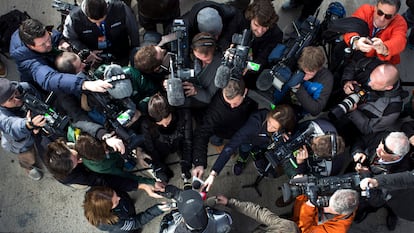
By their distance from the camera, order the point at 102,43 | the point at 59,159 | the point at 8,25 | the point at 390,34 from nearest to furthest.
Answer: the point at 59,159 < the point at 390,34 < the point at 102,43 < the point at 8,25

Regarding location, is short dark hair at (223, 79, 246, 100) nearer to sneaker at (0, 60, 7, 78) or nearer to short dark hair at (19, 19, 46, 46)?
short dark hair at (19, 19, 46, 46)

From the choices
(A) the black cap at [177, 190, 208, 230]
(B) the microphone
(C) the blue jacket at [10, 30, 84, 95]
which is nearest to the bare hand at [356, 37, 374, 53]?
(B) the microphone

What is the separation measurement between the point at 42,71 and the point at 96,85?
67 cm

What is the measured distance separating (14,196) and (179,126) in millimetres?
2477

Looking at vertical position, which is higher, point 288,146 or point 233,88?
point 233,88

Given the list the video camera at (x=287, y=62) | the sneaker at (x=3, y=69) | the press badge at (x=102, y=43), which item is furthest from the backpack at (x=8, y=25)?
the video camera at (x=287, y=62)

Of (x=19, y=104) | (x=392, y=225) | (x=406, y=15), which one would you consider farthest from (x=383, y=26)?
(x=19, y=104)

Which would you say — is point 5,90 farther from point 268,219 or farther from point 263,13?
point 268,219

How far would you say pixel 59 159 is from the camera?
140 inches

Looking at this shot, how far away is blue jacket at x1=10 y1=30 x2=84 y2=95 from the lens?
12.8 feet

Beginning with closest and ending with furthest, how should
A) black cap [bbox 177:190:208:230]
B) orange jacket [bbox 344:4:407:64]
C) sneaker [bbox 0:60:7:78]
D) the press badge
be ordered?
black cap [bbox 177:190:208:230] → orange jacket [bbox 344:4:407:64] → the press badge → sneaker [bbox 0:60:7:78]

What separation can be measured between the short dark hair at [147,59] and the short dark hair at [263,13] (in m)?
1.13

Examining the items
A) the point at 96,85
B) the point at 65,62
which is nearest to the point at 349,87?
Answer: the point at 96,85

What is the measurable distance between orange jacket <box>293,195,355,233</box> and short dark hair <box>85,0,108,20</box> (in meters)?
2.78
